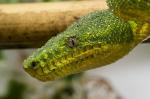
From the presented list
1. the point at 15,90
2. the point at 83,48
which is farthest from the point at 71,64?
the point at 15,90

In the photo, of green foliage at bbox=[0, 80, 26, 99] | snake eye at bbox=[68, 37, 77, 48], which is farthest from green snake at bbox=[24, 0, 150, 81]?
green foliage at bbox=[0, 80, 26, 99]

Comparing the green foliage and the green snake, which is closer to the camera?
the green snake

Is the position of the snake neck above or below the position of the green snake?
above

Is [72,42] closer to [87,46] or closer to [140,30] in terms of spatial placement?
[87,46]

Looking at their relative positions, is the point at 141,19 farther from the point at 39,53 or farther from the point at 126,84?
the point at 126,84

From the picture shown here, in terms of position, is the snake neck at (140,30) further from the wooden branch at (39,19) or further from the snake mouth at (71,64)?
the wooden branch at (39,19)

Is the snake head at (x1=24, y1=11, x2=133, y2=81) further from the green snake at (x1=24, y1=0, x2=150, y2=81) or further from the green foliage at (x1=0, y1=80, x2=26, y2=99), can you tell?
the green foliage at (x1=0, y1=80, x2=26, y2=99)

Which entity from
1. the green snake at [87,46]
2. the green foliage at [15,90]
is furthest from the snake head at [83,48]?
the green foliage at [15,90]
